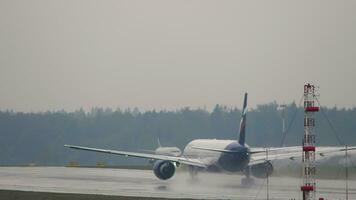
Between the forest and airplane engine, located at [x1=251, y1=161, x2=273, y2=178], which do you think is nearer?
airplane engine, located at [x1=251, y1=161, x2=273, y2=178]

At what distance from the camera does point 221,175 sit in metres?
85.3

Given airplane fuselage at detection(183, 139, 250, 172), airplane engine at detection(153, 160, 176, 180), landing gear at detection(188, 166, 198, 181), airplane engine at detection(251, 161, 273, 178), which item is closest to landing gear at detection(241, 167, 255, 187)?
airplane engine at detection(251, 161, 273, 178)

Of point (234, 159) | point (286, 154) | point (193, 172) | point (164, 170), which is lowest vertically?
point (193, 172)

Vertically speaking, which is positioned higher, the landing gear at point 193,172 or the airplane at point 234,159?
the airplane at point 234,159

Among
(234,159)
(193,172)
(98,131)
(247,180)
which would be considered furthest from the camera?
(98,131)

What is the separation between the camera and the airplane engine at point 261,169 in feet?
270

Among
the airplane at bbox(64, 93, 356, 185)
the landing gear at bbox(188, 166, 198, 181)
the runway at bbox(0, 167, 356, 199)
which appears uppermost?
the airplane at bbox(64, 93, 356, 185)

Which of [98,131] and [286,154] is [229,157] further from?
[98,131]

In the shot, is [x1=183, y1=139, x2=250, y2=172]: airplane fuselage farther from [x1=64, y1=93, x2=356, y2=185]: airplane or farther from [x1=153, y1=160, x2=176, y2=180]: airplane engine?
[x1=153, y1=160, x2=176, y2=180]: airplane engine

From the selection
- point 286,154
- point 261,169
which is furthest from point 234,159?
point 286,154

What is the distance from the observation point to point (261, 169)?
270 feet

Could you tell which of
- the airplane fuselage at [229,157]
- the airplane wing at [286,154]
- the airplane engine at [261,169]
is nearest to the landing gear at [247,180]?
the airplane engine at [261,169]

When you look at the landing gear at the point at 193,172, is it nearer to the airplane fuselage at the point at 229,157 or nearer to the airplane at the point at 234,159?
the airplane at the point at 234,159

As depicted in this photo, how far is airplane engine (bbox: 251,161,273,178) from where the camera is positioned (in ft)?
270
